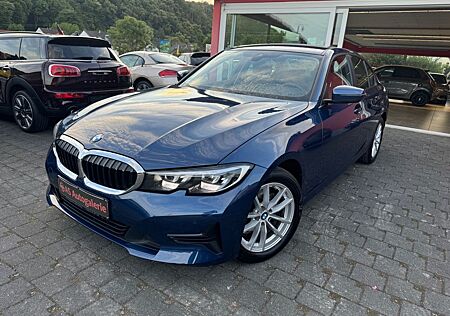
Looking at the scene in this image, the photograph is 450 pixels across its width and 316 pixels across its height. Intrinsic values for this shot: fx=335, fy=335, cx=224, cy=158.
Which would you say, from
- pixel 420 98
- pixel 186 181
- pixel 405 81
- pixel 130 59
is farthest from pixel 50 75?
pixel 420 98

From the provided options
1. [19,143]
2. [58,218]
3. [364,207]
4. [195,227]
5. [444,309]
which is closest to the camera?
[195,227]

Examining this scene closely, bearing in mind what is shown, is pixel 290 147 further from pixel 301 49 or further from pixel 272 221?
pixel 301 49

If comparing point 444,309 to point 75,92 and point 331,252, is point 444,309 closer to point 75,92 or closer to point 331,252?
point 331,252

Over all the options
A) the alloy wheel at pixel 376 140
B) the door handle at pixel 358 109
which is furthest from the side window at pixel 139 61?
the door handle at pixel 358 109

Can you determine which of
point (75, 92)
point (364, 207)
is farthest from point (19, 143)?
point (364, 207)

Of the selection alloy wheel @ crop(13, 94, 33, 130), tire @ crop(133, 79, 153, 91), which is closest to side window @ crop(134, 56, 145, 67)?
tire @ crop(133, 79, 153, 91)

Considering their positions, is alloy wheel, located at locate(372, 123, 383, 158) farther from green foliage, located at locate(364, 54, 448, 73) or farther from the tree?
the tree

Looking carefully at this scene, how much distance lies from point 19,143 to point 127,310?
→ 3.83 metres

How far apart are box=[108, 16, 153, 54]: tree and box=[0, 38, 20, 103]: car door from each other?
249 ft

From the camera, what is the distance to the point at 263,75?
321cm

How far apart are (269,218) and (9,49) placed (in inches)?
206

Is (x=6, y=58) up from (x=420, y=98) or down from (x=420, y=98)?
up

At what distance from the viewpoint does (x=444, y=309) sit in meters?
2.10

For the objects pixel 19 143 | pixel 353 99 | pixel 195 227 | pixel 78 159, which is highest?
pixel 353 99
